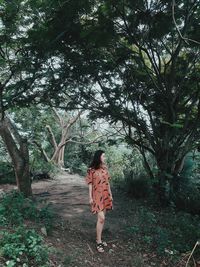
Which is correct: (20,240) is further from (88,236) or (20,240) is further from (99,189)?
(88,236)

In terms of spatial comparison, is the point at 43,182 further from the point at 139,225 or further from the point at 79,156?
the point at 79,156

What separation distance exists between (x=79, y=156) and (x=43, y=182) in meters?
9.89

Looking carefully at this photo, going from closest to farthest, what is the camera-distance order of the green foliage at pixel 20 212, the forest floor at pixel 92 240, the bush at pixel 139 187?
the forest floor at pixel 92 240
the green foliage at pixel 20 212
the bush at pixel 139 187

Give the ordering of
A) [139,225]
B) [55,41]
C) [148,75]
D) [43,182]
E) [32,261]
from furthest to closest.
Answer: [43,182] → [148,75] → [55,41] → [139,225] → [32,261]

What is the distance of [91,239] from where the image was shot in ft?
24.3

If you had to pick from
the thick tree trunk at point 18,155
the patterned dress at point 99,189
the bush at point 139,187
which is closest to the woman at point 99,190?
the patterned dress at point 99,189

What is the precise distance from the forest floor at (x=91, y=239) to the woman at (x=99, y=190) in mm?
353

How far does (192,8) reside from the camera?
9.14 metres

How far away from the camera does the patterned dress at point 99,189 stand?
22.6 feet

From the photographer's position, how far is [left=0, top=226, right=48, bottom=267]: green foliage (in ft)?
16.4

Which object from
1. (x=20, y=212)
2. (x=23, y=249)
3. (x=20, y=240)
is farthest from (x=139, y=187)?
(x=23, y=249)

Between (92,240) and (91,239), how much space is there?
0.22 ft

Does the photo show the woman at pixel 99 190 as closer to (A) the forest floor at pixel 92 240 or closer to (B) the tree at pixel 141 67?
(A) the forest floor at pixel 92 240

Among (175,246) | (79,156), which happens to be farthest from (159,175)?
(79,156)
